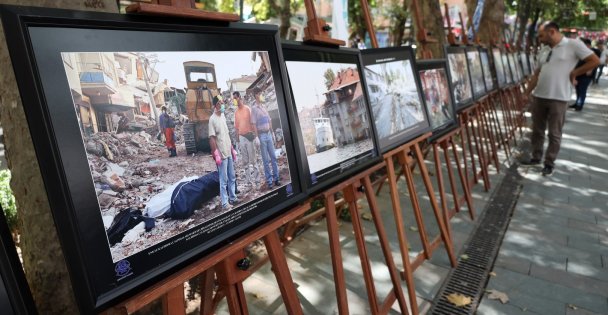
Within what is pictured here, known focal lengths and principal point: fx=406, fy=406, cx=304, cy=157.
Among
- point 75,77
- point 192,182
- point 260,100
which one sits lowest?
point 192,182

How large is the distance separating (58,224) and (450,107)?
3.44 metres

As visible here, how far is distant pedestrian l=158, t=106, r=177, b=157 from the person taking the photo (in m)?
1.14

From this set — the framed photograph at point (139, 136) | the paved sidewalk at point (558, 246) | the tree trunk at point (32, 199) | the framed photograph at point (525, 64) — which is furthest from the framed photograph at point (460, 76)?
the framed photograph at point (525, 64)

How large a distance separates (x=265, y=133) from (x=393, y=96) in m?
1.43

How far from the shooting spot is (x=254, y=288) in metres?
3.07

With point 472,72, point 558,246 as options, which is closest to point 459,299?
point 558,246

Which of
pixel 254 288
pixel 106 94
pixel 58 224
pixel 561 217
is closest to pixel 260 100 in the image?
pixel 106 94

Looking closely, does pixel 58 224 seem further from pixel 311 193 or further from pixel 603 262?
pixel 603 262

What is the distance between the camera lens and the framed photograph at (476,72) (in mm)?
4992

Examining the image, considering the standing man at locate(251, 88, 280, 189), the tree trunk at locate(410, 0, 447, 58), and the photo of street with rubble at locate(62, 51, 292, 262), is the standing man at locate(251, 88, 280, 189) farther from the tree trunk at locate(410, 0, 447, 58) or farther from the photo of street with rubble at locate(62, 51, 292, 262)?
the tree trunk at locate(410, 0, 447, 58)

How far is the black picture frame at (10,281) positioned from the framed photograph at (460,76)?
13.1 feet

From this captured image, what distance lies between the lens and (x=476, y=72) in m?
5.27

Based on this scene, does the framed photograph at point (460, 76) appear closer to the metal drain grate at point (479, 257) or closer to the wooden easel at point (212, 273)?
the metal drain grate at point (479, 257)

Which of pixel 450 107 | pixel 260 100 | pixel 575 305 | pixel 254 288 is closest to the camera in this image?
pixel 260 100
